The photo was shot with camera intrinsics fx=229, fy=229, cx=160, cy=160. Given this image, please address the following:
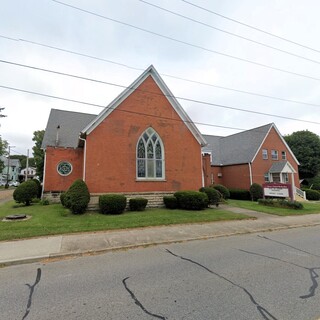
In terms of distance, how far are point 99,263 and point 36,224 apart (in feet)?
17.1

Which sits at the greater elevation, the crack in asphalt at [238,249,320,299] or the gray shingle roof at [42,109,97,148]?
the gray shingle roof at [42,109,97,148]

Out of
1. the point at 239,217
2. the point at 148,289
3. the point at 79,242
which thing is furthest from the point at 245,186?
the point at 148,289

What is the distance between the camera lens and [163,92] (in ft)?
56.3

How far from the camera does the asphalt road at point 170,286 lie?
349 centimetres

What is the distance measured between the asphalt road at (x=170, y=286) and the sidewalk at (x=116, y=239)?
1.52ft

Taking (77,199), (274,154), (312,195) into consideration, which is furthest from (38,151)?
(312,195)

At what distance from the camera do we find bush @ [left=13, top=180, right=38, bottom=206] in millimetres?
15477

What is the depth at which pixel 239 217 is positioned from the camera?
1228cm

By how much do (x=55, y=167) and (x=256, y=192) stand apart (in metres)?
19.9

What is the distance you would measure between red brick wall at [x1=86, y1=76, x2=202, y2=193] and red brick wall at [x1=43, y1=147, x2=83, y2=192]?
12.7 feet

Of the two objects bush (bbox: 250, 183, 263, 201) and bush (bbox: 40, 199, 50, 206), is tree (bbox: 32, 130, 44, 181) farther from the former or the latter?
bush (bbox: 250, 183, 263, 201)

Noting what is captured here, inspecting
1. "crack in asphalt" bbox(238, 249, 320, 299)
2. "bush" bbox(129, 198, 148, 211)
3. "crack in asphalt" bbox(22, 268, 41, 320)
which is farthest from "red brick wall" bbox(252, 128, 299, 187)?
"crack in asphalt" bbox(22, 268, 41, 320)

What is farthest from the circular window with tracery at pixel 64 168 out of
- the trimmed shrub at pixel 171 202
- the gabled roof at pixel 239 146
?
the gabled roof at pixel 239 146

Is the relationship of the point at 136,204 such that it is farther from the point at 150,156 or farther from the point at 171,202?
the point at 150,156
